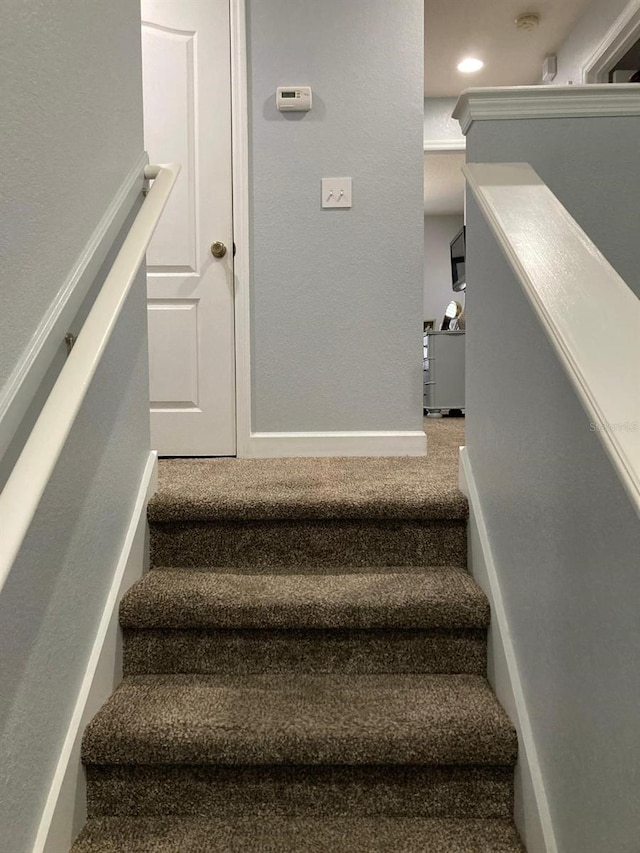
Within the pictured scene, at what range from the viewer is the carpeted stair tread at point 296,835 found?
1059mm

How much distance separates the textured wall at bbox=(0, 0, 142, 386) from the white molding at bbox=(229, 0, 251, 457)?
107 centimetres

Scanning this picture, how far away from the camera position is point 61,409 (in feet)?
2.94

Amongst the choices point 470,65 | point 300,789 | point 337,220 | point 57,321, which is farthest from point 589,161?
point 470,65

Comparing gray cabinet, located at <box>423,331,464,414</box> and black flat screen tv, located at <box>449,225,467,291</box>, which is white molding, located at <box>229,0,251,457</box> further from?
black flat screen tv, located at <box>449,225,467,291</box>

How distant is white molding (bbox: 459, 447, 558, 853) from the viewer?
104cm

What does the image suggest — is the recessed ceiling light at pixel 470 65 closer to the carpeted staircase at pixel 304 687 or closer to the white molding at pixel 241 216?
the white molding at pixel 241 216

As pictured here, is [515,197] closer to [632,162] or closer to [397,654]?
[632,162]

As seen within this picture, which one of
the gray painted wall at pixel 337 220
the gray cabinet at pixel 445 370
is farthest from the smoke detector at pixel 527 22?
the gray cabinet at pixel 445 370

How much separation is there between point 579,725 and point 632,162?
4.68 feet

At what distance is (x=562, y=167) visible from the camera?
1605mm

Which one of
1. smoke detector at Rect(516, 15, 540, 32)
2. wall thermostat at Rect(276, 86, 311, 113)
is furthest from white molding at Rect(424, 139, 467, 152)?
wall thermostat at Rect(276, 86, 311, 113)

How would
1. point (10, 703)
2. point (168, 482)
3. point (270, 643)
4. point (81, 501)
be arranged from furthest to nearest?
point (168, 482)
point (270, 643)
point (81, 501)
point (10, 703)

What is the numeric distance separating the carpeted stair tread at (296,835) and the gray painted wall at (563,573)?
0.17 meters

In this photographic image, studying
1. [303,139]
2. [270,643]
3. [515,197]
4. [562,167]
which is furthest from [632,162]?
[270,643]
